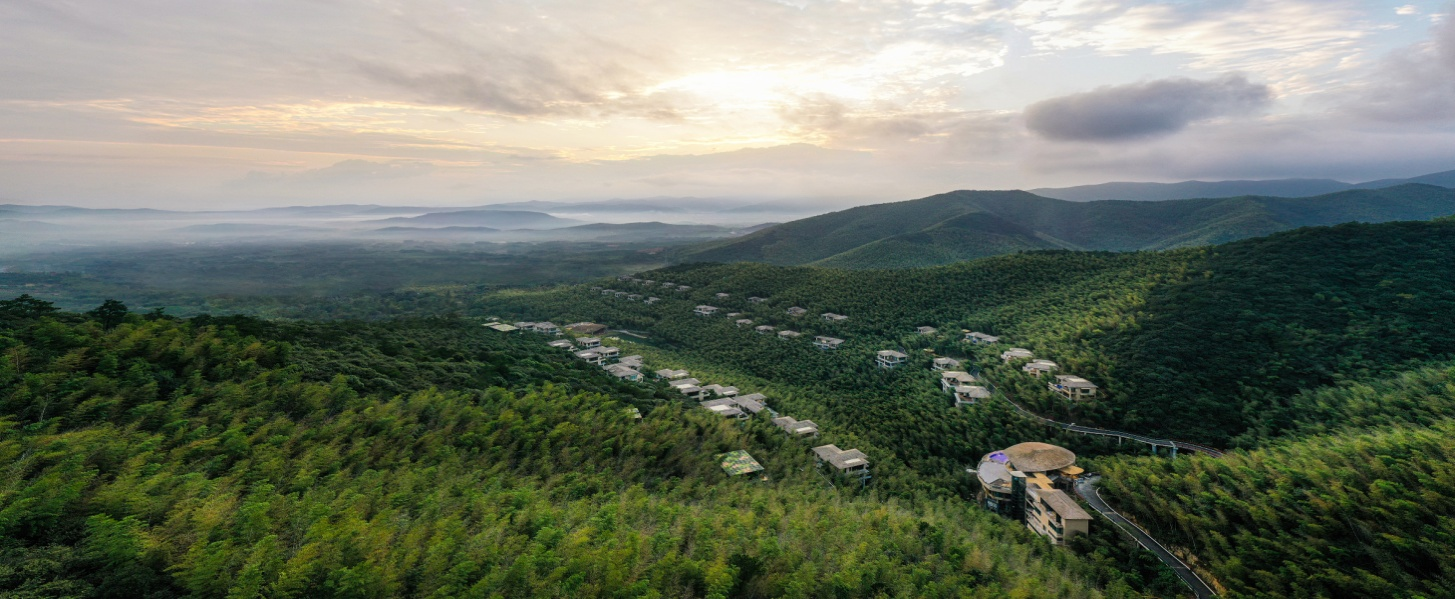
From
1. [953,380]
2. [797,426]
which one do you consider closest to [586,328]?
[797,426]

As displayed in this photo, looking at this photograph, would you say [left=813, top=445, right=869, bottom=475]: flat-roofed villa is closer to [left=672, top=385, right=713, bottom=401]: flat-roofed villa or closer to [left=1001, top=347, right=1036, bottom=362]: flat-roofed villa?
[left=672, top=385, right=713, bottom=401]: flat-roofed villa

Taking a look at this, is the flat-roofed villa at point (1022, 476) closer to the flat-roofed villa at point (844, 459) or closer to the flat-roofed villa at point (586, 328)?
the flat-roofed villa at point (844, 459)

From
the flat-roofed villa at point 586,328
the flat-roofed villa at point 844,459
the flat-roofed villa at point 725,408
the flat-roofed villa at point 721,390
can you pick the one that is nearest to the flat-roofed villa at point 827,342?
the flat-roofed villa at point 721,390

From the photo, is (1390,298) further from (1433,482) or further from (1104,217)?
(1104,217)

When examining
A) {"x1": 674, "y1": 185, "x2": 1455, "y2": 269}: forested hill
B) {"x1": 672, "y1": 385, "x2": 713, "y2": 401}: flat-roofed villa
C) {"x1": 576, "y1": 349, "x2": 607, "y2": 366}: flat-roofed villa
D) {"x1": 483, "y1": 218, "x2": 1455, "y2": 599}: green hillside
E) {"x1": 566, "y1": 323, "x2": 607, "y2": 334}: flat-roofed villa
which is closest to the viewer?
{"x1": 483, "y1": 218, "x2": 1455, "y2": 599}: green hillside

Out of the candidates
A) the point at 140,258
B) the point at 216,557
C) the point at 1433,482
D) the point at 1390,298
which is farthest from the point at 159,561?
the point at 140,258

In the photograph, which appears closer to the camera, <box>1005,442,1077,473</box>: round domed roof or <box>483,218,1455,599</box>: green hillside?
<box>483,218,1455,599</box>: green hillside

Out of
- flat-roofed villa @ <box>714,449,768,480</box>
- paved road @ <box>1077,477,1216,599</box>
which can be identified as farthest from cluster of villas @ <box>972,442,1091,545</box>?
flat-roofed villa @ <box>714,449,768,480</box>
